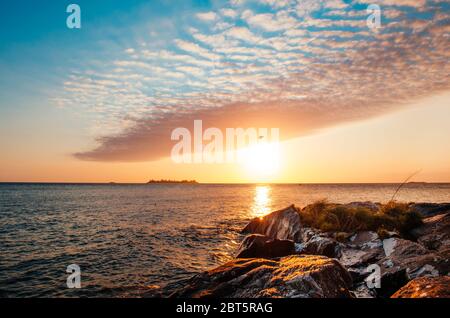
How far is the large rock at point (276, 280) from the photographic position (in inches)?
285

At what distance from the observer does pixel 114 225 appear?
33000 millimetres

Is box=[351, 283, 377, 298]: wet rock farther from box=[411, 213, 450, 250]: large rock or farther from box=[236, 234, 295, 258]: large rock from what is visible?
box=[411, 213, 450, 250]: large rock

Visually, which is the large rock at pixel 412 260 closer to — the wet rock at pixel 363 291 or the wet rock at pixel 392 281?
the wet rock at pixel 392 281

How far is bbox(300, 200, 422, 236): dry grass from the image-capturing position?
16.8 metres

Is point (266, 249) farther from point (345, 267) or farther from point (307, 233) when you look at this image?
point (307, 233)

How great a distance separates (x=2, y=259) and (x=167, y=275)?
12585 mm

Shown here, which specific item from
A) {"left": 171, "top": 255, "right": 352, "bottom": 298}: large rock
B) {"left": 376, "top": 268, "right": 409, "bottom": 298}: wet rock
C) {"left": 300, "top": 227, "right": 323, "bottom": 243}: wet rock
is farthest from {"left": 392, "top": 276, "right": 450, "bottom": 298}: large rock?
{"left": 300, "top": 227, "right": 323, "bottom": 243}: wet rock

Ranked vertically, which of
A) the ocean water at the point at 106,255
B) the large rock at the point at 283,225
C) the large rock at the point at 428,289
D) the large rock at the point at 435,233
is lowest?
the ocean water at the point at 106,255

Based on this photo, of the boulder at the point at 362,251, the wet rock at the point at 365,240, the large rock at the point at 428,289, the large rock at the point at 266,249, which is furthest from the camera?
the large rock at the point at 266,249

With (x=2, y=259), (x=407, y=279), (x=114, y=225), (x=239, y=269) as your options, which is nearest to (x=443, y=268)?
(x=407, y=279)

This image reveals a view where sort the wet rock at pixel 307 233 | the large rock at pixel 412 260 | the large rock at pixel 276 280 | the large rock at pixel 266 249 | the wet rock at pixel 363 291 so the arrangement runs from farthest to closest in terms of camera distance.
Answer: the wet rock at pixel 307 233 < the large rock at pixel 266 249 < the wet rock at pixel 363 291 < the large rock at pixel 412 260 < the large rock at pixel 276 280

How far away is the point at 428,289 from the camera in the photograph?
5949 mm

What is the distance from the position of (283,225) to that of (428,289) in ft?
53.2

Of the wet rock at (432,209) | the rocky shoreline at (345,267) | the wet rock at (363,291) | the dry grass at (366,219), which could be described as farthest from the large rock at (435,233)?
the wet rock at (363,291)
